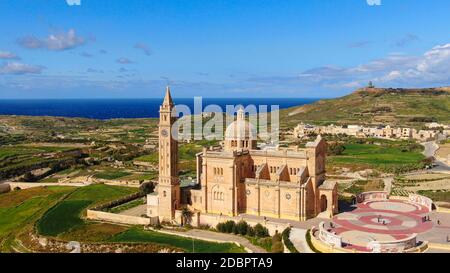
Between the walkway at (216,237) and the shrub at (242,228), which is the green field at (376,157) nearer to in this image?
the shrub at (242,228)

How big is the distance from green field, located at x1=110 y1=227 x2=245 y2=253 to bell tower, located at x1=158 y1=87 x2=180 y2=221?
3.46 m

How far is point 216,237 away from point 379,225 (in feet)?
49.0

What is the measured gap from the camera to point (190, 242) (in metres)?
43.3

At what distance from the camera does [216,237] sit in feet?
146

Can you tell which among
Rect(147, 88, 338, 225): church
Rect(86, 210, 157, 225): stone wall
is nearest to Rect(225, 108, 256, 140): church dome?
Rect(147, 88, 338, 225): church

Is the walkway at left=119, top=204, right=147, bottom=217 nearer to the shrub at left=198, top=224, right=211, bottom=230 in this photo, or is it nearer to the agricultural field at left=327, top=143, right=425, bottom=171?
the shrub at left=198, top=224, right=211, bottom=230

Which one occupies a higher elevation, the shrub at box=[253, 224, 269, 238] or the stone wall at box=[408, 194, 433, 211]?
the stone wall at box=[408, 194, 433, 211]

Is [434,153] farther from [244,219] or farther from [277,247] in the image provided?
[277,247]

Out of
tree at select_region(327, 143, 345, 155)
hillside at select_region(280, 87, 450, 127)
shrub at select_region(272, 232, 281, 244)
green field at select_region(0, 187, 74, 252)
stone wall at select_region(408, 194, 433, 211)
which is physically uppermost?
hillside at select_region(280, 87, 450, 127)

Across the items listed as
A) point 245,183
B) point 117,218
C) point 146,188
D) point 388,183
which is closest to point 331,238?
point 245,183

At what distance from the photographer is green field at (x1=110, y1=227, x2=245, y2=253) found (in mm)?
40919

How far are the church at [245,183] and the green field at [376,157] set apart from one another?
4205cm

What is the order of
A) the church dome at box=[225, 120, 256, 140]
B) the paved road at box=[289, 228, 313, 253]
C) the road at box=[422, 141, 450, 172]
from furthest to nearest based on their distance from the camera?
the road at box=[422, 141, 450, 172] → the church dome at box=[225, 120, 256, 140] → the paved road at box=[289, 228, 313, 253]
